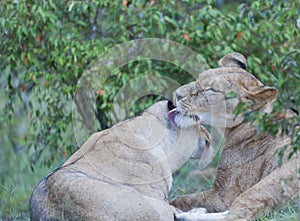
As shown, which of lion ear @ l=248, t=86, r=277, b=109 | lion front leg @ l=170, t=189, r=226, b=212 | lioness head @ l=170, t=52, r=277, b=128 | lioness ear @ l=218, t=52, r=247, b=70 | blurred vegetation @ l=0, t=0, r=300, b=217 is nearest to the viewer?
lion ear @ l=248, t=86, r=277, b=109

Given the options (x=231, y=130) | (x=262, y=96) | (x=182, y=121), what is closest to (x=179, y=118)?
(x=182, y=121)

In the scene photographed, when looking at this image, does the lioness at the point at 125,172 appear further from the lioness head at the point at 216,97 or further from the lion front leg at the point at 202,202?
the lion front leg at the point at 202,202

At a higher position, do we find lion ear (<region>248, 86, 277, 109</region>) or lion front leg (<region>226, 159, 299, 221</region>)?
lion ear (<region>248, 86, 277, 109</region>)

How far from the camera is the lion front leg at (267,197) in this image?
585 centimetres

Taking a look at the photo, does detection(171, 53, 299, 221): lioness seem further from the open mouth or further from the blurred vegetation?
the blurred vegetation

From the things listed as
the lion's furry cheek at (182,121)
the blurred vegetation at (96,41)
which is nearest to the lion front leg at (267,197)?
the lion's furry cheek at (182,121)

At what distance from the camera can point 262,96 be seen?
6.27m

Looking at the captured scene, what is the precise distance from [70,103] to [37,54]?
24.1 inches

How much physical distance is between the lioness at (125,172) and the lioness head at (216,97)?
0.08 m

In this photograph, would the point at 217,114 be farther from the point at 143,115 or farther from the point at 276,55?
the point at 276,55

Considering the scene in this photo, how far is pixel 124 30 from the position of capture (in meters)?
8.16

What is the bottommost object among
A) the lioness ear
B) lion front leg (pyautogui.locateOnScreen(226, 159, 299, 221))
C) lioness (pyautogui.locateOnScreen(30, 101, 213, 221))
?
lion front leg (pyautogui.locateOnScreen(226, 159, 299, 221))

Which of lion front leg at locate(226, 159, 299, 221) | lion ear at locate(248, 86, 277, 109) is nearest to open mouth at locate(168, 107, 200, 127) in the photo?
lion ear at locate(248, 86, 277, 109)

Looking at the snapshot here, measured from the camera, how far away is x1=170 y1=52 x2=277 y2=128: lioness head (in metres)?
6.32
